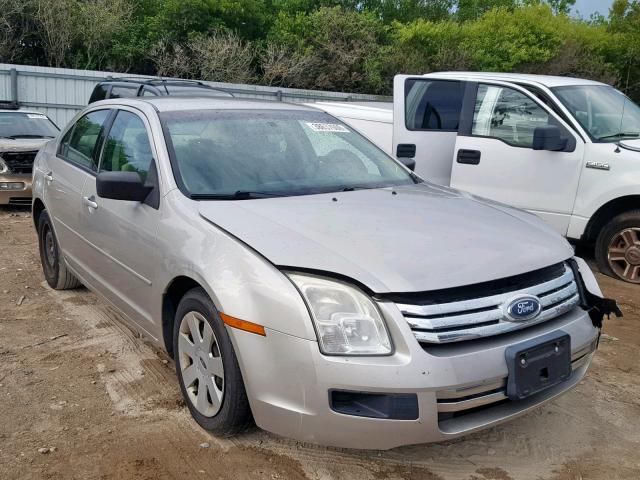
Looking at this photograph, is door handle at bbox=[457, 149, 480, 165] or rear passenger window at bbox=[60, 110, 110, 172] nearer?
rear passenger window at bbox=[60, 110, 110, 172]

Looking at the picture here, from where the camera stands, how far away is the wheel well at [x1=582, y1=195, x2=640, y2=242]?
5898 mm

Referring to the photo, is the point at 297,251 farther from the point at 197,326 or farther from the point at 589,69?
the point at 589,69

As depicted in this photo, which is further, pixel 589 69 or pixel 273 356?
pixel 589 69

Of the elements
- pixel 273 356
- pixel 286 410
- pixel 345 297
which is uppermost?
pixel 345 297

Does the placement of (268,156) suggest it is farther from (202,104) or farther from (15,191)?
(15,191)

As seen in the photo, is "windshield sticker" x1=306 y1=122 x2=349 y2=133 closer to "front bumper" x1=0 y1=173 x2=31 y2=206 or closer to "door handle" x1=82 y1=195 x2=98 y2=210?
"door handle" x1=82 y1=195 x2=98 y2=210

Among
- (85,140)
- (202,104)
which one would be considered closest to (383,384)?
(202,104)

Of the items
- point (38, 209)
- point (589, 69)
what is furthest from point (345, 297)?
point (589, 69)

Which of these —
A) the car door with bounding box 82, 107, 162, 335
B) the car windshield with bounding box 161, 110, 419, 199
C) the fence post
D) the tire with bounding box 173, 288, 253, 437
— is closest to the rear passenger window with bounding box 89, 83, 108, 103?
the fence post

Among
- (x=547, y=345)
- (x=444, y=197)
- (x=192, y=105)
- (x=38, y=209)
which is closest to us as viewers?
(x=547, y=345)

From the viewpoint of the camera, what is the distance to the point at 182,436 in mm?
3162

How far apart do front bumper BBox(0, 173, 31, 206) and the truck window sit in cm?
615

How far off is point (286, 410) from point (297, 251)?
659 millimetres

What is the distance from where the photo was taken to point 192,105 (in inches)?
161
